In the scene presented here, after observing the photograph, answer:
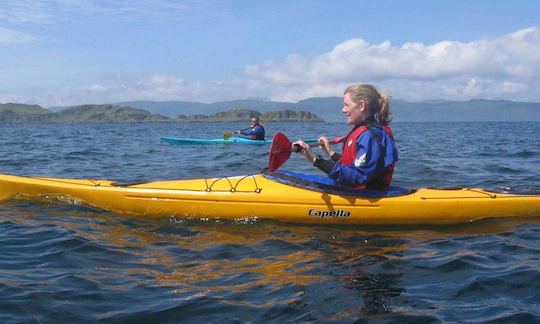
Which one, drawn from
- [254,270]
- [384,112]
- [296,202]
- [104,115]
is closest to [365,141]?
[384,112]

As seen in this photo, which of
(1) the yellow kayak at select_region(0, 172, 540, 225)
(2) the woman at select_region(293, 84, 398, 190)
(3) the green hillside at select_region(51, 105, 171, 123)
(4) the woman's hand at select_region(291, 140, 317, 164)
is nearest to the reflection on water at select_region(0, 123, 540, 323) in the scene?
(1) the yellow kayak at select_region(0, 172, 540, 225)

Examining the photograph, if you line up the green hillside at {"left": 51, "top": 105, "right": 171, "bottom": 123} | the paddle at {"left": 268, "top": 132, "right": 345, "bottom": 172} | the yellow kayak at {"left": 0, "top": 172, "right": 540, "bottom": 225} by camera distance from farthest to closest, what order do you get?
the green hillside at {"left": 51, "top": 105, "right": 171, "bottom": 123} → the paddle at {"left": 268, "top": 132, "right": 345, "bottom": 172} → the yellow kayak at {"left": 0, "top": 172, "right": 540, "bottom": 225}

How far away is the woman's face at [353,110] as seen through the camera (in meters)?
5.75

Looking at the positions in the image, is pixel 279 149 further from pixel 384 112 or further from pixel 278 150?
pixel 384 112

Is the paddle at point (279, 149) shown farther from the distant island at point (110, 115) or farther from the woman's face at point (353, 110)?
the distant island at point (110, 115)

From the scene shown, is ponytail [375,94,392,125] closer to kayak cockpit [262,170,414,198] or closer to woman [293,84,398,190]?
woman [293,84,398,190]

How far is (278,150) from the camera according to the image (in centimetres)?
638

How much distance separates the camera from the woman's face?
575 cm

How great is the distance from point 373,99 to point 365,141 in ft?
1.62

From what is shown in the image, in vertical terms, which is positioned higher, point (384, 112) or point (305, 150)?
point (384, 112)

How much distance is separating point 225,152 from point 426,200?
39.6ft

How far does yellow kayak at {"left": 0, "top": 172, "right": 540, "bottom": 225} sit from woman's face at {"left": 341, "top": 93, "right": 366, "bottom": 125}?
2.85 ft

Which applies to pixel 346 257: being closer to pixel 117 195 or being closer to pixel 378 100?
pixel 378 100

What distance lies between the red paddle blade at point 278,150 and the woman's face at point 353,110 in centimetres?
84
